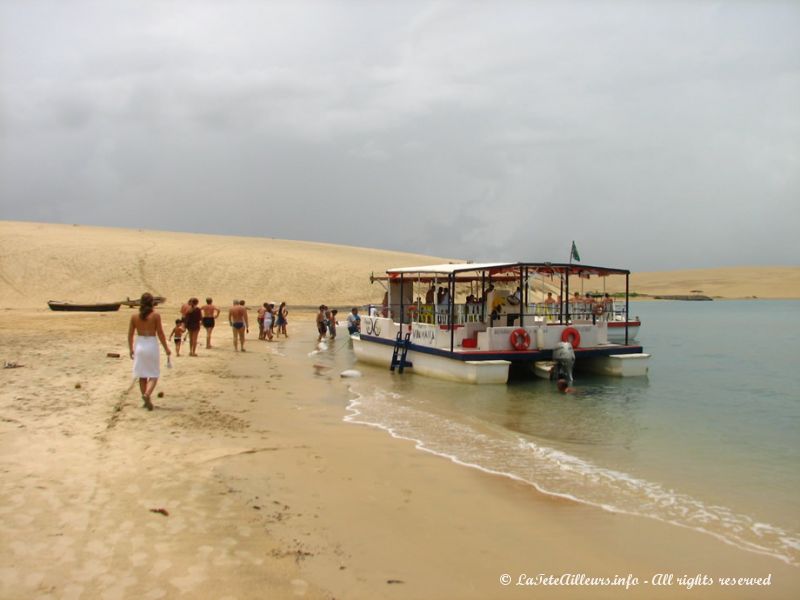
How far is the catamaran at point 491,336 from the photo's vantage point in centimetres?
1761

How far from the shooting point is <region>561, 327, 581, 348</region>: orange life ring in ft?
60.2

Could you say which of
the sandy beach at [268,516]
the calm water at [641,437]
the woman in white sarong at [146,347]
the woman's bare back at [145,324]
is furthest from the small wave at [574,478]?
the woman's bare back at [145,324]

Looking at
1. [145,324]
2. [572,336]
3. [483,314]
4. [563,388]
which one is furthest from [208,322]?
[563,388]

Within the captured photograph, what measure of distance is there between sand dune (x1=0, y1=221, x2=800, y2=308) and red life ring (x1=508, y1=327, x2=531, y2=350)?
120 feet

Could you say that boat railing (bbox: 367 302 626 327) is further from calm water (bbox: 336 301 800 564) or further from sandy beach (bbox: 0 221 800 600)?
sandy beach (bbox: 0 221 800 600)

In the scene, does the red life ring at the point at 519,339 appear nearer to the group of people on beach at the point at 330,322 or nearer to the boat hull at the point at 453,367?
the boat hull at the point at 453,367

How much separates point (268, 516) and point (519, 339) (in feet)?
40.7

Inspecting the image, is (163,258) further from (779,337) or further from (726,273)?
(726,273)

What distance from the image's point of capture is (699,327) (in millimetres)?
46469

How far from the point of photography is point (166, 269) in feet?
191

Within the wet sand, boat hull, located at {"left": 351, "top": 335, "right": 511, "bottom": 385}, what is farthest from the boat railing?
the wet sand

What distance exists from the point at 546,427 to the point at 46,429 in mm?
8166

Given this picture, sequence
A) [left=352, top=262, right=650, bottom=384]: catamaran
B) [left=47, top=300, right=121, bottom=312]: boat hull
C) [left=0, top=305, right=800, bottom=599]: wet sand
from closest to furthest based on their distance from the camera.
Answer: [left=0, top=305, right=800, bottom=599]: wet sand → [left=352, top=262, right=650, bottom=384]: catamaran → [left=47, top=300, right=121, bottom=312]: boat hull

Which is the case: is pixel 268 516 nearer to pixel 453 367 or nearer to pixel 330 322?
pixel 453 367
